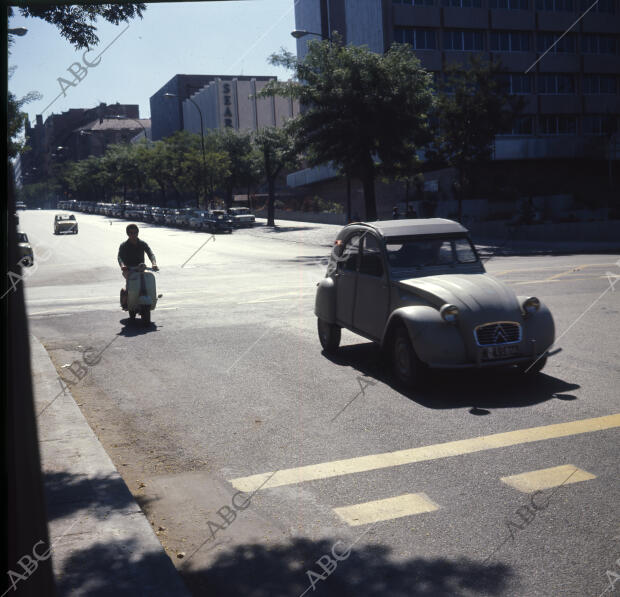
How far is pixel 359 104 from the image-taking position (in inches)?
1297

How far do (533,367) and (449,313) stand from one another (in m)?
1.44

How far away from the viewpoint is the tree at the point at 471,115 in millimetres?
38312

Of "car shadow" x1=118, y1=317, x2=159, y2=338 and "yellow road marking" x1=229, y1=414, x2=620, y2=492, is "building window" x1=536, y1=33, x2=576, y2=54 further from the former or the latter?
"yellow road marking" x1=229, y1=414, x2=620, y2=492

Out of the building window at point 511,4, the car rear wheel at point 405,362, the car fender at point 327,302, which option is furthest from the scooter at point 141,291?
the building window at point 511,4

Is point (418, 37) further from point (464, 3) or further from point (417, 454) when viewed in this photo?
point (417, 454)

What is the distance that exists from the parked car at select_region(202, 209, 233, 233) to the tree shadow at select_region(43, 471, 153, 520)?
47120 millimetres

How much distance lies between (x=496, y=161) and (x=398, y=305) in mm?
49375

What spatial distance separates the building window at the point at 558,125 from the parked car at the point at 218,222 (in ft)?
93.0

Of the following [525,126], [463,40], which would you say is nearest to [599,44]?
[525,126]

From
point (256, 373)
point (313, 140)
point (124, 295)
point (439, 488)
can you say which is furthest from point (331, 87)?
point (439, 488)

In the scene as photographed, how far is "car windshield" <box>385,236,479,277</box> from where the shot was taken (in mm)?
8797

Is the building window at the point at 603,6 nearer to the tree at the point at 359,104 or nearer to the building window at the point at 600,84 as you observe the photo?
the building window at the point at 600,84

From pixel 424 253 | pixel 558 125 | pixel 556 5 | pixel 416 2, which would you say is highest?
pixel 556 5

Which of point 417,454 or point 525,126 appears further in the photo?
point 525,126
